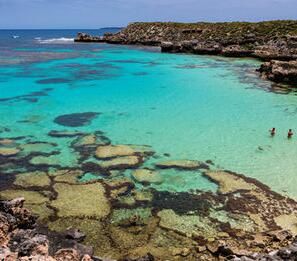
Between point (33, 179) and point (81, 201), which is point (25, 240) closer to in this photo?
point (81, 201)

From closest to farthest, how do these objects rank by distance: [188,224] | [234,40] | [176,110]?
1. [188,224]
2. [176,110]
3. [234,40]

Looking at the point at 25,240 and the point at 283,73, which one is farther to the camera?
the point at 283,73

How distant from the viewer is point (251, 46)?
73375 mm

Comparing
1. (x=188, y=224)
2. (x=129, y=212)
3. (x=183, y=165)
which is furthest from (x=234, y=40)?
(x=188, y=224)

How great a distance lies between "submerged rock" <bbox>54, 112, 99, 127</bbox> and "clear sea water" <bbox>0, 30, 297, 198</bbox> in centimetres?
74

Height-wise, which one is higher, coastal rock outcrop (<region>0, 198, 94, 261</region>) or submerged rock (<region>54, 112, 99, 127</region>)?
coastal rock outcrop (<region>0, 198, 94, 261</region>)

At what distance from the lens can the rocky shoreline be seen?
47.0 m

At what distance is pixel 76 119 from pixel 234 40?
55650 mm

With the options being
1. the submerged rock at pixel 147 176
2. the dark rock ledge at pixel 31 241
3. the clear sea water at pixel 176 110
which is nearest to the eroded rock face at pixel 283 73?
the clear sea water at pixel 176 110

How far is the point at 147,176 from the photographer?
18891 millimetres

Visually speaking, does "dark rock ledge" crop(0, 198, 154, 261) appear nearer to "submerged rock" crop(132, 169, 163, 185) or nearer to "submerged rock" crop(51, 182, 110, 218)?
"submerged rock" crop(51, 182, 110, 218)

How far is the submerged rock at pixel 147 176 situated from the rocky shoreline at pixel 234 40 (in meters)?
28.8

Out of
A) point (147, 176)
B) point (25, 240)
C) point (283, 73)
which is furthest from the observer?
point (283, 73)

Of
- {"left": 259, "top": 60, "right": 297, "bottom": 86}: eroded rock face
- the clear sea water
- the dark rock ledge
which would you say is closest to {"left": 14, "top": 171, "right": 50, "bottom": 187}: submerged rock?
the clear sea water
